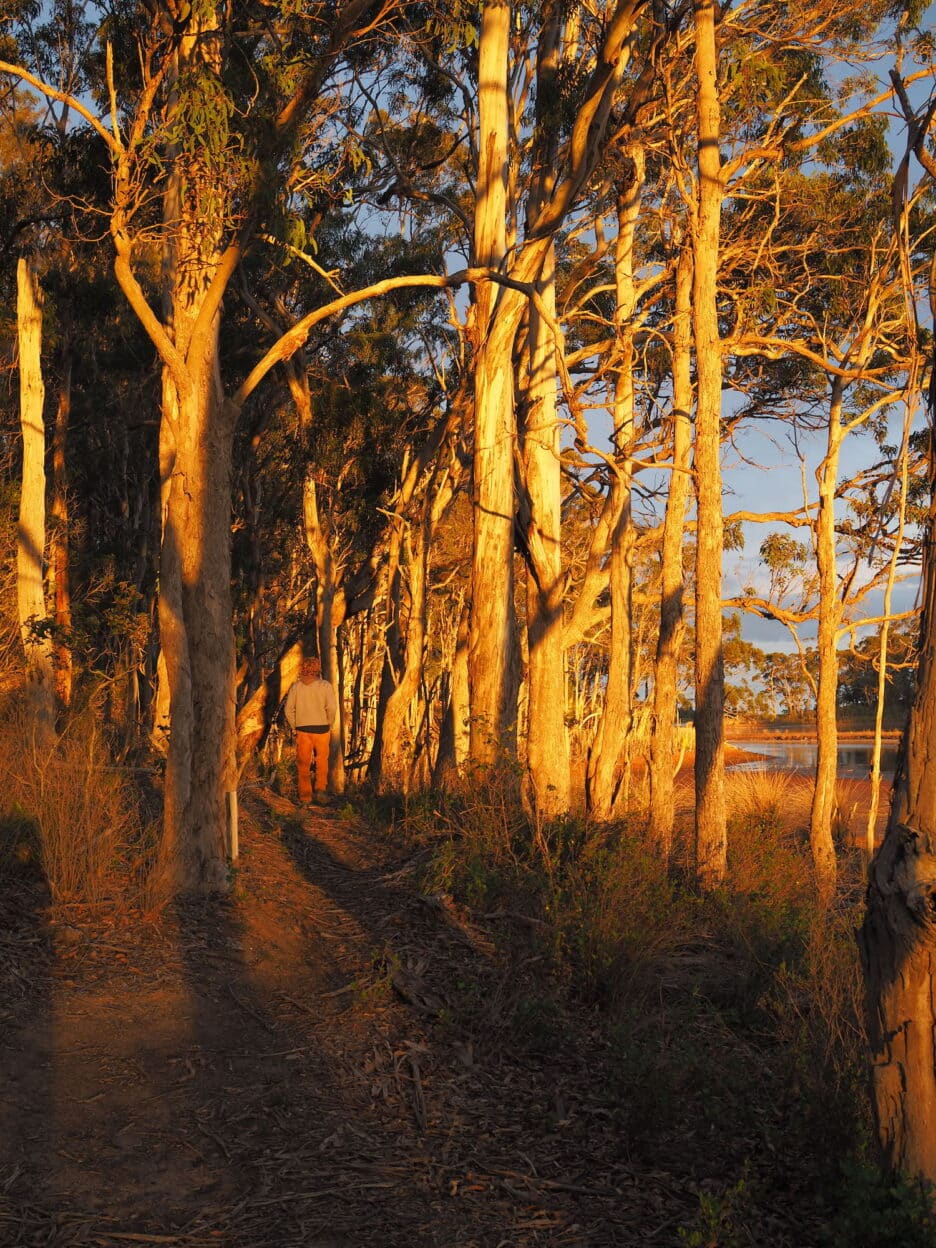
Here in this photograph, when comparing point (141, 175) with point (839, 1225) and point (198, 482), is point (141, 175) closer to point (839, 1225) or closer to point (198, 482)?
point (198, 482)

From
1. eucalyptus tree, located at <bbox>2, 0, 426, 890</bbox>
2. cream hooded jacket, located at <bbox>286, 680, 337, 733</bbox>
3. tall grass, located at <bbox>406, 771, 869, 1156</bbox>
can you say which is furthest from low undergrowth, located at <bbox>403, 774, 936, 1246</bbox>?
cream hooded jacket, located at <bbox>286, 680, 337, 733</bbox>

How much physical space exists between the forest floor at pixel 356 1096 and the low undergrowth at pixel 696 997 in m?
0.02

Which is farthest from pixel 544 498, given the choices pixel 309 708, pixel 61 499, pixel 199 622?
pixel 61 499

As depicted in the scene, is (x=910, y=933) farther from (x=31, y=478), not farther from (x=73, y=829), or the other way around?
(x=31, y=478)

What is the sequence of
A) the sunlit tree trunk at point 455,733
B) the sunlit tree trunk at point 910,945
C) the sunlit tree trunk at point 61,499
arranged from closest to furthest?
the sunlit tree trunk at point 910,945 < the sunlit tree trunk at point 455,733 < the sunlit tree trunk at point 61,499

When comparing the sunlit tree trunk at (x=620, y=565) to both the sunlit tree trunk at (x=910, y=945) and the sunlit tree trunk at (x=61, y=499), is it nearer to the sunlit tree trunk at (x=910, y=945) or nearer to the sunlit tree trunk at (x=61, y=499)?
the sunlit tree trunk at (x=61, y=499)

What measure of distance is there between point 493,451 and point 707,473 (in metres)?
2.19

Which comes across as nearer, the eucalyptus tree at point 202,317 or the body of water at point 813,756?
the eucalyptus tree at point 202,317

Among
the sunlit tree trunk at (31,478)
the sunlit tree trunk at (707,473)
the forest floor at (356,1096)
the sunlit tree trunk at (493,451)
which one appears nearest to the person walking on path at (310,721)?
the sunlit tree trunk at (493,451)

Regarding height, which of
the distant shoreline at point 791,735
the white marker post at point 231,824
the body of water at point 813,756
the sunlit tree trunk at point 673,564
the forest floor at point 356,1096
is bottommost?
the body of water at point 813,756

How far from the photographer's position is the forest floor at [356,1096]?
3719 millimetres

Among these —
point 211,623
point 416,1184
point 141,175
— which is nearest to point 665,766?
point 211,623

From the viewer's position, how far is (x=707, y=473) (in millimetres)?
10344

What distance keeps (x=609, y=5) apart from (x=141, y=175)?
787 cm
